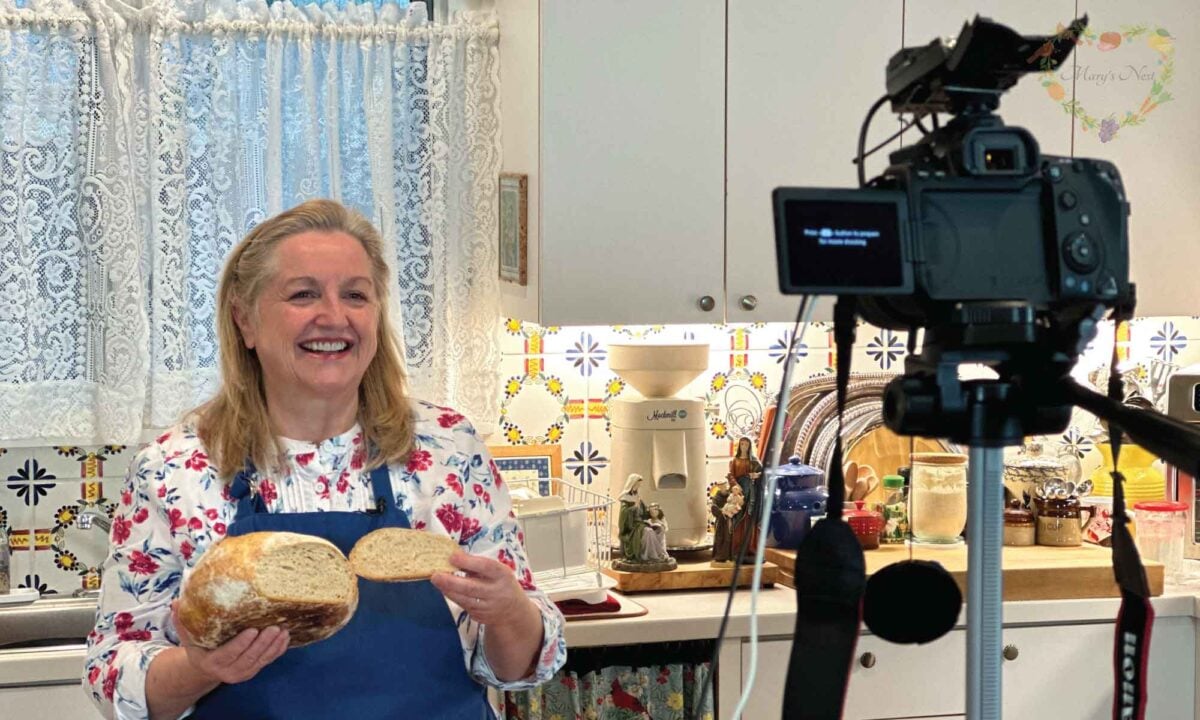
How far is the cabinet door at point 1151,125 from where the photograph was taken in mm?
2998

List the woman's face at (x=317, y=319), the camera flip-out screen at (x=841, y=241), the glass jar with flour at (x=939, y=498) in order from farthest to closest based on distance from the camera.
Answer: the glass jar with flour at (x=939, y=498), the woman's face at (x=317, y=319), the camera flip-out screen at (x=841, y=241)

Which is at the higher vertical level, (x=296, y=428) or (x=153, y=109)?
(x=153, y=109)

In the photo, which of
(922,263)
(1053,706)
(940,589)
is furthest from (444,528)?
(1053,706)

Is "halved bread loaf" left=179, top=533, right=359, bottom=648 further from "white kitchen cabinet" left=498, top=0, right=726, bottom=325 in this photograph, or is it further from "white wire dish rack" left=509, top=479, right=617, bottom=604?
"white kitchen cabinet" left=498, top=0, right=726, bottom=325

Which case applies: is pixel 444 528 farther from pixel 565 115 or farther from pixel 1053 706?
pixel 1053 706

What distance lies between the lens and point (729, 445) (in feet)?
10.5

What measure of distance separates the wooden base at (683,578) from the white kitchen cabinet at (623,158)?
1.53 ft

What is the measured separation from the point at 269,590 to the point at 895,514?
65.9 inches

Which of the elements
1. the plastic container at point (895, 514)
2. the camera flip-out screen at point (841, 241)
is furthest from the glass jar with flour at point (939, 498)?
the camera flip-out screen at point (841, 241)

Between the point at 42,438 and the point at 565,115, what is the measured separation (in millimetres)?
1139

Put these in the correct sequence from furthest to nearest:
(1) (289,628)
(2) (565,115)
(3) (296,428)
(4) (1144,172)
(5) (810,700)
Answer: (4) (1144,172) < (2) (565,115) < (3) (296,428) < (1) (289,628) < (5) (810,700)

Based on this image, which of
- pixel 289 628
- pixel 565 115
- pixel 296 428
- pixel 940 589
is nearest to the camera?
pixel 940 589

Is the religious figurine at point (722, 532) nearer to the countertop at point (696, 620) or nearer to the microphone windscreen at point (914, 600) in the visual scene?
the countertop at point (696, 620)

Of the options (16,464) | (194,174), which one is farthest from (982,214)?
(16,464)
